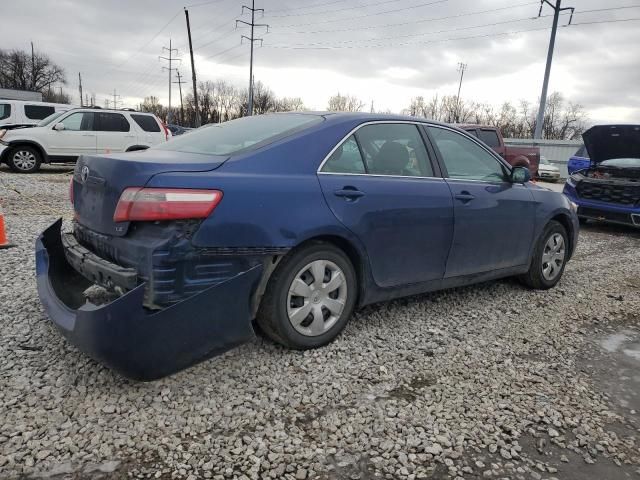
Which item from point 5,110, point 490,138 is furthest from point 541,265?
point 5,110

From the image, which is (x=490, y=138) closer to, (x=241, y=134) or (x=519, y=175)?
(x=519, y=175)

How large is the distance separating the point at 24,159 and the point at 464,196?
12900 millimetres

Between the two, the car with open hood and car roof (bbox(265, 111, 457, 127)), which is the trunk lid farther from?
the car with open hood

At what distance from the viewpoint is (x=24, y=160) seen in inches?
524

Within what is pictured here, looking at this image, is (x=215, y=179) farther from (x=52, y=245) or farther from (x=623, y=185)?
(x=623, y=185)

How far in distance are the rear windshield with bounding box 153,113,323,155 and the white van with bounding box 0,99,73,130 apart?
13513mm

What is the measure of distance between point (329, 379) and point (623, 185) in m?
7.85

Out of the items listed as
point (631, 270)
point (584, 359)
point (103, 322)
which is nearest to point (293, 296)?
point (103, 322)

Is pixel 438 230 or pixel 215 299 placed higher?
pixel 438 230

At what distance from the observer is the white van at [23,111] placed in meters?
15.4

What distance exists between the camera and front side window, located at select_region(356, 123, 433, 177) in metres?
3.57

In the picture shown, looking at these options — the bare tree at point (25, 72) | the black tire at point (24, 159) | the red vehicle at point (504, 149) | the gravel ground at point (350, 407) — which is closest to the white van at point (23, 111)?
the black tire at point (24, 159)

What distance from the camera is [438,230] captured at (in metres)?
3.83

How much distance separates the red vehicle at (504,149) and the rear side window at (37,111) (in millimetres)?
12437
